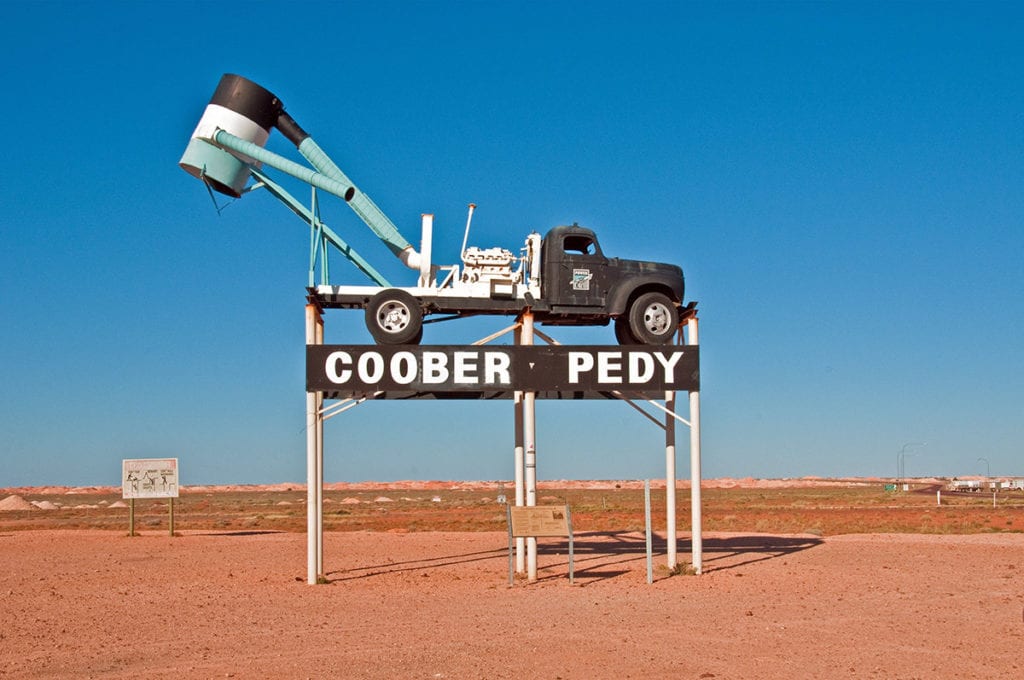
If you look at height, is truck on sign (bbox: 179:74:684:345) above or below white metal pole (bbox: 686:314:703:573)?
above

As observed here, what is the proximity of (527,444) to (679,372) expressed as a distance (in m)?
3.29

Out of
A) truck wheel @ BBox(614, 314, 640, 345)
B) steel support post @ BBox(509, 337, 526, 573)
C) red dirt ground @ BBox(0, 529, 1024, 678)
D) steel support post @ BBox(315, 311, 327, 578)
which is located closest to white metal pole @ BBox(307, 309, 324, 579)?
steel support post @ BBox(315, 311, 327, 578)

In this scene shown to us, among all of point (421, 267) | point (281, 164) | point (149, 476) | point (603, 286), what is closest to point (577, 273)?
point (603, 286)

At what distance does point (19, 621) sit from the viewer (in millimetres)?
15164

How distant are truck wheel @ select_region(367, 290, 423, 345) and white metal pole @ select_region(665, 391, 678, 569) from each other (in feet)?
17.1

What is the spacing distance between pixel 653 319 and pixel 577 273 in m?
1.77

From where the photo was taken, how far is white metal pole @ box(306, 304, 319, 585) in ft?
64.2

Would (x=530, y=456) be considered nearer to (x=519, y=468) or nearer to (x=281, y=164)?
(x=519, y=468)

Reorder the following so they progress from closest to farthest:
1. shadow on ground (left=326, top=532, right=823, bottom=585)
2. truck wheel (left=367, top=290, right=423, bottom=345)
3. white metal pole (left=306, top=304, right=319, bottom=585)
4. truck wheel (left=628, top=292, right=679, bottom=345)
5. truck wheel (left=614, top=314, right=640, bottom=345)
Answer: white metal pole (left=306, top=304, right=319, bottom=585)
truck wheel (left=367, top=290, right=423, bottom=345)
truck wheel (left=628, top=292, right=679, bottom=345)
truck wheel (left=614, top=314, right=640, bottom=345)
shadow on ground (left=326, top=532, right=823, bottom=585)

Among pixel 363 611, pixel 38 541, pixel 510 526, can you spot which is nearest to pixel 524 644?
pixel 363 611

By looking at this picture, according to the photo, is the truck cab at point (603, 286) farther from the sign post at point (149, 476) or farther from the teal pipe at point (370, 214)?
the sign post at point (149, 476)

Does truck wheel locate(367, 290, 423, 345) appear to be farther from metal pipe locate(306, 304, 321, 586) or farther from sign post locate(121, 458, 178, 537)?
sign post locate(121, 458, 178, 537)

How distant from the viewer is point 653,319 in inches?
814

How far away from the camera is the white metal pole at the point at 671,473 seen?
20625mm
